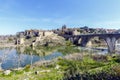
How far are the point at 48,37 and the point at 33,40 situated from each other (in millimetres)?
12533

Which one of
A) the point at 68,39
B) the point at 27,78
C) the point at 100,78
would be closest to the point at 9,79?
the point at 27,78

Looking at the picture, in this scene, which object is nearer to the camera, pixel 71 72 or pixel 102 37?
pixel 71 72

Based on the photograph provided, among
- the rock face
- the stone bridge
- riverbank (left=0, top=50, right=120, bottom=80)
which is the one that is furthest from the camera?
the rock face

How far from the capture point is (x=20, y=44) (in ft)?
601

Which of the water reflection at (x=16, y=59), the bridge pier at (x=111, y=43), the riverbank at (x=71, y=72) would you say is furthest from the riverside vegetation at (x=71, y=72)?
the bridge pier at (x=111, y=43)

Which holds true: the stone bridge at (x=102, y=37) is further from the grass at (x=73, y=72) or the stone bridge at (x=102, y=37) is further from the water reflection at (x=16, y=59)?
the grass at (x=73, y=72)

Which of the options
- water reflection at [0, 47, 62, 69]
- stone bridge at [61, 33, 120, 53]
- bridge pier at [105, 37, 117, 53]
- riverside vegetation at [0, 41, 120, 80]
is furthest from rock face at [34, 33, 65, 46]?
riverside vegetation at [0, 41, 120, 80]

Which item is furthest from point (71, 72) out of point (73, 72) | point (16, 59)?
point (16, 59)

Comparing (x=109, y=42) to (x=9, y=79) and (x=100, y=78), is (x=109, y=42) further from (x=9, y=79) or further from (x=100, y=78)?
(x=100, y=78)

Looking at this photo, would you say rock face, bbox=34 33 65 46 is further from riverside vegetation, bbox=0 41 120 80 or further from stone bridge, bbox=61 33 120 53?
riverside vegetation, bbox=0 41 120 80

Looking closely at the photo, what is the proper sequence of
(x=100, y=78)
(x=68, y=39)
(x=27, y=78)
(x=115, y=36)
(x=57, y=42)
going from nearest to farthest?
1. (x=100, y=78)
2. (x=27, y=78)
3. (x=115, y=36)
4. (x=57, y=42)
5. (x=68, y=39)

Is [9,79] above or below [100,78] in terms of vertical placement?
below

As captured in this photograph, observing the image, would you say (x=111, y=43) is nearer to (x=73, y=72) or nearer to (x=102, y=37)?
(x=102, y=37)

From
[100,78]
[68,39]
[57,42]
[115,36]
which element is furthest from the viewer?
[68,39]
